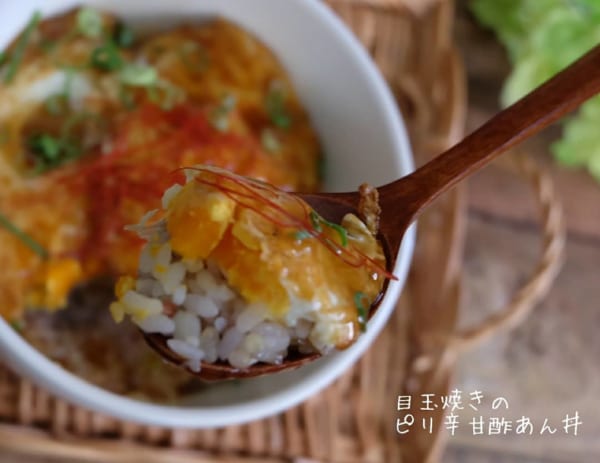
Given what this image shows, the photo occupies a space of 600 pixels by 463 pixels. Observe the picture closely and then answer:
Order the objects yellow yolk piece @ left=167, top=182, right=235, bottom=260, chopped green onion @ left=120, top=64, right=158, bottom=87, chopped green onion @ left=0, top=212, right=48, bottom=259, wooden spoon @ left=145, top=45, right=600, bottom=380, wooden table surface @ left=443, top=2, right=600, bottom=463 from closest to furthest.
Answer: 1. yellow yolk piece @ left=167, top=182, right=235, bottom=260
2. wooden spoon @ left=145, top=45, right=600, bottom=380
3. chopped green onion @ left=0, top=212, right=48, bottom=259
4. chopped green onion @ left=120, top=64, right=158, bottom=87
5. wooden table surface @ left=443, top=2, right=600, bottom=463

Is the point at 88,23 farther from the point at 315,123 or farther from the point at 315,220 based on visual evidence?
the point at 315,220

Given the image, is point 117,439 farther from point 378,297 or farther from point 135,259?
point 378,297

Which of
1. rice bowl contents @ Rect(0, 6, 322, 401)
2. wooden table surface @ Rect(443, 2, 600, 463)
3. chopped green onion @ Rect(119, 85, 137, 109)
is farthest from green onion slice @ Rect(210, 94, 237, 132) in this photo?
wooden table surface @ Rect(443, 2, 600, 463)

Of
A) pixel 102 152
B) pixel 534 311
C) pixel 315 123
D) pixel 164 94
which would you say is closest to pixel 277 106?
pixel 315 123

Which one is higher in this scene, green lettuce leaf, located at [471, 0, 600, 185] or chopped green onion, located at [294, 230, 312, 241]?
green lettuce leaf, located at [471, 0, 600, 185]

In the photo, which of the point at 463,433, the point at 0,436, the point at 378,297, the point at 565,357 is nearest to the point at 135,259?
the point at 0,436

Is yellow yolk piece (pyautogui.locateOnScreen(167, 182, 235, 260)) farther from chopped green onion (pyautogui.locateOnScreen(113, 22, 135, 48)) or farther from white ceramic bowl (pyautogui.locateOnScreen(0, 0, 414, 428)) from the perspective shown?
chopped green onion (pyautogui.locateOnScreen(113, 22, 135, 48))
